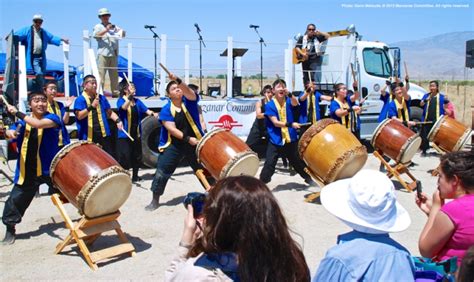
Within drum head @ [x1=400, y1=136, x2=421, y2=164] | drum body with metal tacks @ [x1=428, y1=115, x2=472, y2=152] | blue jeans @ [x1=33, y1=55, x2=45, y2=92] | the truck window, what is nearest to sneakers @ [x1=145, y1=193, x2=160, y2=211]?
drum head @ [x1=400, y1=136, x2=421, y2=164]

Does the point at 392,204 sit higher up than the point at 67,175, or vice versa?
the point at 392,204

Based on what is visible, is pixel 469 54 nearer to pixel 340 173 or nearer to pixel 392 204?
pixel 340 173

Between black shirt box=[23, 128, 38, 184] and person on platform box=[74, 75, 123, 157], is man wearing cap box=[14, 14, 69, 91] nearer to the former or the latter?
person on platform box=[74, 75, 123, 157]

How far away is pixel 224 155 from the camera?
203 inches

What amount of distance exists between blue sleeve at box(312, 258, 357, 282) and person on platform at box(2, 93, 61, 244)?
3.38 meters

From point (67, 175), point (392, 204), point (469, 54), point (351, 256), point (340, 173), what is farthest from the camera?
point (469, 54)

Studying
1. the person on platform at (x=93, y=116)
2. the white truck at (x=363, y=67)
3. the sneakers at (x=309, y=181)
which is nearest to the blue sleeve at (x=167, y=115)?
the person on platform at (x=93, y=116)

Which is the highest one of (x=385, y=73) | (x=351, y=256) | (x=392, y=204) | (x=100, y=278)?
(x=385, y=73)

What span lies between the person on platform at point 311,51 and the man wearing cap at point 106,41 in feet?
11.7

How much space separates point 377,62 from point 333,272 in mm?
9316

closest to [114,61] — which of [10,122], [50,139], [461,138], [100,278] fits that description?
[10,122]

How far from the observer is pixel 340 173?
5.73m

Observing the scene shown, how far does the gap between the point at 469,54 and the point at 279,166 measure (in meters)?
3.71

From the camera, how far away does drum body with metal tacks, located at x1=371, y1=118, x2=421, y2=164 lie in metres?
6.56
